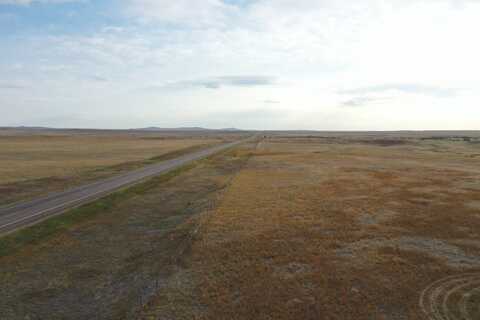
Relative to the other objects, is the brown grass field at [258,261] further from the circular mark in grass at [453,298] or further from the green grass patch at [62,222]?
the green grass patch at [62,222]

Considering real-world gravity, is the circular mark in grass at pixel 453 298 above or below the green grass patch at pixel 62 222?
above

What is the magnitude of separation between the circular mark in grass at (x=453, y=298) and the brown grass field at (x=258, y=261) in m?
0.04

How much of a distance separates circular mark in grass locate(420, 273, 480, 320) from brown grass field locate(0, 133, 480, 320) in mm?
40

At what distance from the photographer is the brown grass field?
40.2ft

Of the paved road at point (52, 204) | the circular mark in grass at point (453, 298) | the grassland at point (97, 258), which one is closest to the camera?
the circular mark in grass at point (453, 298)

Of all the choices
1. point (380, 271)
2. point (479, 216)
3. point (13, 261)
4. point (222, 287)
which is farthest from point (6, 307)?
point (479, 216)

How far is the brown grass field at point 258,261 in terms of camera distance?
40.2 ft

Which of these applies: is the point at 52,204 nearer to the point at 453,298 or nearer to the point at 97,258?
the point at 97,258

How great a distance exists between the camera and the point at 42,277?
15.4 m

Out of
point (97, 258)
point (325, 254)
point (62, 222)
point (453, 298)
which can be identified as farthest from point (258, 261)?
point (62, 222)

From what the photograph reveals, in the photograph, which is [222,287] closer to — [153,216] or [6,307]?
[6,307]

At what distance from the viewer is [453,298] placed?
12539 mm

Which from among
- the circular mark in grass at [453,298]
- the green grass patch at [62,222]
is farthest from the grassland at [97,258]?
the circular mark in grass at [453,298]

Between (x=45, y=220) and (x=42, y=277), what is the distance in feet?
29.2
